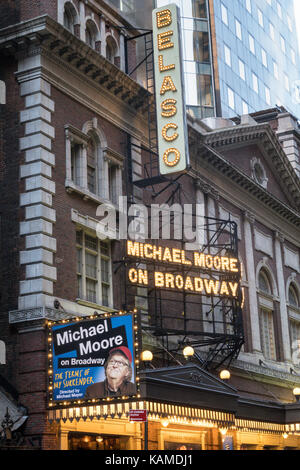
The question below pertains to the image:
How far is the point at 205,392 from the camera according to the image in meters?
27.7

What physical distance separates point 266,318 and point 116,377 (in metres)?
19.8

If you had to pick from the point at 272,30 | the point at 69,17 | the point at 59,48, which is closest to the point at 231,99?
the point at 272,30

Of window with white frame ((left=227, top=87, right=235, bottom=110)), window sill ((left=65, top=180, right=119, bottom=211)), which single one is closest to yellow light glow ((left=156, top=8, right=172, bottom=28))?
window sill ((left=65, top=180, right=119, bottom=211))

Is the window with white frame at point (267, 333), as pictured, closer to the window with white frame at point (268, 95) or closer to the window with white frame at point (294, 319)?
the window with white frame at point (294, 319)

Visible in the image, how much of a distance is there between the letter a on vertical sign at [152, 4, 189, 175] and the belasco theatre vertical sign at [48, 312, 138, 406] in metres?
8.57

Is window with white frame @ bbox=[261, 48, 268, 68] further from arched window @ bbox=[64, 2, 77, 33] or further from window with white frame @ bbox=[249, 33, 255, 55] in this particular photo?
arched window @ bbox=[64, 2, 77, 33]

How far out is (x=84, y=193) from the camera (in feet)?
94.0

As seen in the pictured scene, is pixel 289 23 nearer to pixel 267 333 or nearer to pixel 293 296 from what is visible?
pixel 293 296

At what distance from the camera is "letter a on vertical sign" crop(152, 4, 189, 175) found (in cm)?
3109

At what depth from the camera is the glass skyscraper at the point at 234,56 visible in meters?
77.6

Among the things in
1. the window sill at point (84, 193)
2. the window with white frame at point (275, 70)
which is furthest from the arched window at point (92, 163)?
the window with white frame at point (275, 70)

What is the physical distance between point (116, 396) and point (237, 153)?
22332 mm

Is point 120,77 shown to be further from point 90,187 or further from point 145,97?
point 90,187

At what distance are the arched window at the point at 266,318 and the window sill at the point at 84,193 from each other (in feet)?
45.3
